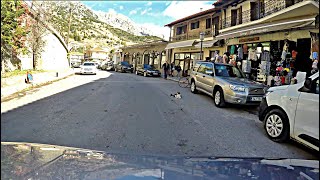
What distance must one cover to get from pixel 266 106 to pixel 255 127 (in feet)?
4.27

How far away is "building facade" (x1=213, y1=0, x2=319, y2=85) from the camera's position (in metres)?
11.7

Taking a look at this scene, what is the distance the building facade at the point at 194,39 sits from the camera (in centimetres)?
2381

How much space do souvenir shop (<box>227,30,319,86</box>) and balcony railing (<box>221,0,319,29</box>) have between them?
5.41 ft

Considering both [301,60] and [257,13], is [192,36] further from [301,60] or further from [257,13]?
[301,60]

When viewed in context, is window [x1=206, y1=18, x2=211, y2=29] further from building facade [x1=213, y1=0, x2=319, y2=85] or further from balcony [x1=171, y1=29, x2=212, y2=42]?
building facade [x1=213, y1=0, x2=319, y2=85]

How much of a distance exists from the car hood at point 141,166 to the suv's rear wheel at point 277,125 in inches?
49.8

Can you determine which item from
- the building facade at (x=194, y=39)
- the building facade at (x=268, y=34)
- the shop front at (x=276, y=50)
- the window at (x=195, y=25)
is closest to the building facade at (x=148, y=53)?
the building facade at (x=194, y=39)

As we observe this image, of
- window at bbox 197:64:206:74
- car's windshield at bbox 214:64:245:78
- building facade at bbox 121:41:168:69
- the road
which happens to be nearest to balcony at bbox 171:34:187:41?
building facade at bbox 121:41:168:69

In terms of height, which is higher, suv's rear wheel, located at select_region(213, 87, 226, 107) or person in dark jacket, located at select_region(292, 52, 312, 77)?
person in dark jacket, located at select_region(292, 52, 312, 77)

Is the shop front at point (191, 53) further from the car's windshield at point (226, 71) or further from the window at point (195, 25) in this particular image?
the car's windshield at point (226, 71)

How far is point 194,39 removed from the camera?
1065 inches

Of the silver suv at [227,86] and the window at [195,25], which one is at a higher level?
the window at [195,25]

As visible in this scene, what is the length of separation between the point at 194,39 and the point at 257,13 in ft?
31.9

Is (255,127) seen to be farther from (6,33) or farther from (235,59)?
(235,59)
